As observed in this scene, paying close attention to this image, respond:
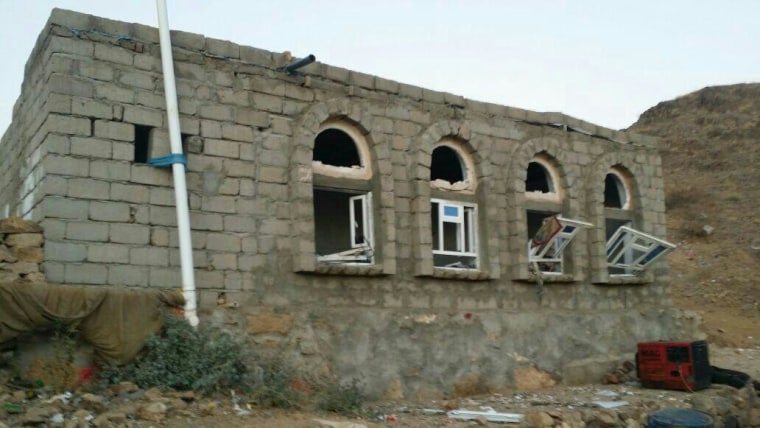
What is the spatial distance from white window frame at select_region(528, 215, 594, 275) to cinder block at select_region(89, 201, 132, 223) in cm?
656

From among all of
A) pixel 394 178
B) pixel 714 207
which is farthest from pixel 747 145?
pixel 394 178

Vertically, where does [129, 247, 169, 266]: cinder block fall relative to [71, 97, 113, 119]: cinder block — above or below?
below

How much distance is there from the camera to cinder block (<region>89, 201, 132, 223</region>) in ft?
28.3

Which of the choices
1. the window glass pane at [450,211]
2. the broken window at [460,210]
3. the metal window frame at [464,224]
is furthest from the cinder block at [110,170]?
the window glass pane at [450,211]

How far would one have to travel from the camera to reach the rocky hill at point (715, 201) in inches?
1040

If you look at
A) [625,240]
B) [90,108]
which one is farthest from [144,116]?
[625,240]

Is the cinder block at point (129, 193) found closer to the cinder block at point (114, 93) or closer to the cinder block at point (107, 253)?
the cinder block at point (107, 253)

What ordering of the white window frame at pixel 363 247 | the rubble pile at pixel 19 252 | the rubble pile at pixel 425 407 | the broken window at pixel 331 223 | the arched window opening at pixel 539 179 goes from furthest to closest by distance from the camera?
the broken window at pixel 331 223 < the arched window opening at pixel 539 179 < the white window frame at pixel 363 247 < the rubble pile at pixel 19 252 < the rubble pile at pixel 425 407

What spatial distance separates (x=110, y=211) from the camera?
874 centimetres

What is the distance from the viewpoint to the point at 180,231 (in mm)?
8805

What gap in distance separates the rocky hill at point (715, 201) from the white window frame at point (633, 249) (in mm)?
7512

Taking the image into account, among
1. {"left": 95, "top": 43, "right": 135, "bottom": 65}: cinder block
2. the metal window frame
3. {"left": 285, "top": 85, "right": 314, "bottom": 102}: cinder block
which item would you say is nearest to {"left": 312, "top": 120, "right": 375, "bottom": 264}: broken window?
{"left": 285, "top": 85, "right": 314, "bottom": 102}: cinder block

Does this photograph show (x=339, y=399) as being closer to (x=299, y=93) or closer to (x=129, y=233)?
(x=129, y=233)

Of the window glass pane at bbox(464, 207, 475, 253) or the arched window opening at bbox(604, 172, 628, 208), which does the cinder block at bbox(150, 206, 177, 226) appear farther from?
the arched window opening at bbox(604, 172, 628, 208)
